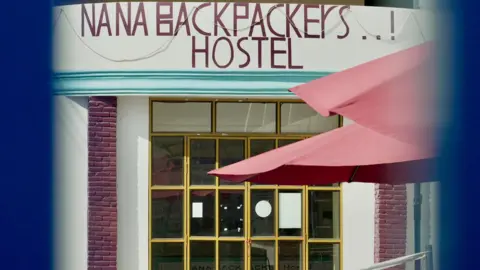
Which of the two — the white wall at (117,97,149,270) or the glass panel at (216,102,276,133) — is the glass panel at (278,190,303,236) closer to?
the glass panel at (216,102,276,133)

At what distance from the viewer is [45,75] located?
0.76 metres

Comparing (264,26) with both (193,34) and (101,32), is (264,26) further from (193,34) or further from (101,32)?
(101,32)

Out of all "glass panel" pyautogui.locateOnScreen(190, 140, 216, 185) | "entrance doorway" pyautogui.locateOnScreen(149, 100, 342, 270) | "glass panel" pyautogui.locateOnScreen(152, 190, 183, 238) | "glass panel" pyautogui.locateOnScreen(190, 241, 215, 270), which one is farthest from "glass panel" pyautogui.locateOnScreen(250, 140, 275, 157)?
"glass panel" pyautogui.locateOnScreen(190, 241, 215, 270)

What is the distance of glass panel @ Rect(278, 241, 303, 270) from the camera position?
636 centimetres

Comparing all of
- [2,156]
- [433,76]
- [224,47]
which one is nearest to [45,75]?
[2,156]

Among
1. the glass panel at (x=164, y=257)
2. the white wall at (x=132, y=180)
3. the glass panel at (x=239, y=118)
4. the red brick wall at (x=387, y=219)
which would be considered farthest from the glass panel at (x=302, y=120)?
the glass panel at (x=164, y=257)

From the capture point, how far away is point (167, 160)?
20.6 ft

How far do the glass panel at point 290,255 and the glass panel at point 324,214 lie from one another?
0.16 meters

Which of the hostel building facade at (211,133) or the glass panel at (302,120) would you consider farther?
the glass panel at (302,120)

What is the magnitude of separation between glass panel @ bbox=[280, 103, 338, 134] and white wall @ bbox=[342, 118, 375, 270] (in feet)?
0.54

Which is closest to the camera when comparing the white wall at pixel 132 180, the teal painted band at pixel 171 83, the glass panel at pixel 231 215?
the teal painted band at pixel 171 83

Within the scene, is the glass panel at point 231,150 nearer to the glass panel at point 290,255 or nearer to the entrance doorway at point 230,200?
the entrance doorway at point 230,200

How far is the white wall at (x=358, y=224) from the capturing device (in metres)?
6.34

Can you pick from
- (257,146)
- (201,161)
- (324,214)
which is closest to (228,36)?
(257,146)
